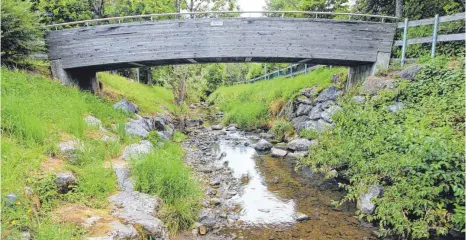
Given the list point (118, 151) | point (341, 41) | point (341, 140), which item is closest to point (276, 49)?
point (341, 41)

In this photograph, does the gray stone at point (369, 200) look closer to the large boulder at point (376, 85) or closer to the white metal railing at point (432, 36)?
the large boulder at point (376, 85)

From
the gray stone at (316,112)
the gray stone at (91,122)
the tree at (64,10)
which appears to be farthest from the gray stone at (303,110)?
the tree at (64,10)

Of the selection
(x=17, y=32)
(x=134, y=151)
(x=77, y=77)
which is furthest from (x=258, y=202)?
(x=77, y=77)

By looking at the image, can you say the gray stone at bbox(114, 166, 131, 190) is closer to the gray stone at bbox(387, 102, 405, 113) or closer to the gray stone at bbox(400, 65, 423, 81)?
the gray stone at bbox(387, 102, 405, 113)

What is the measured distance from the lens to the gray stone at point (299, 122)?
12266 mm

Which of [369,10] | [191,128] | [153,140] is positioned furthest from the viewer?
[191,128]

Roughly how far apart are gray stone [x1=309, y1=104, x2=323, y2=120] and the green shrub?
1.17 metres

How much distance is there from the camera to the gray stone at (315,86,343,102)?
41.2 ft

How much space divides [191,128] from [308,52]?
27.5ft

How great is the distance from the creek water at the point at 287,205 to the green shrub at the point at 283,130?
296cm

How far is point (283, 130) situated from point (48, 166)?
9.98m

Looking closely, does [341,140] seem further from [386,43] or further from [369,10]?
[369,10]

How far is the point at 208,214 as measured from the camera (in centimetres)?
579

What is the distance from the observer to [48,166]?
498cm
